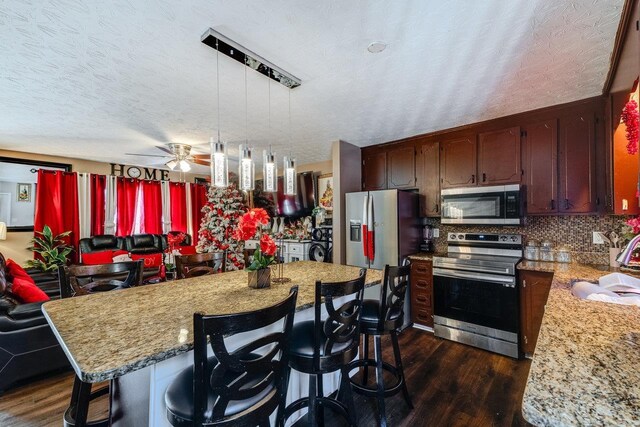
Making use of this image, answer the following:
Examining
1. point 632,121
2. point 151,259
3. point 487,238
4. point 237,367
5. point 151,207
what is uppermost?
point 632,121

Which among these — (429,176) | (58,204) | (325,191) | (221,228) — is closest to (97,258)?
(58,204)

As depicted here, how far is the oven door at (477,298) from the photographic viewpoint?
2723 mm

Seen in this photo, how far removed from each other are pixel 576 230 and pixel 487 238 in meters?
0.82

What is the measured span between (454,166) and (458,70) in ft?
5.13

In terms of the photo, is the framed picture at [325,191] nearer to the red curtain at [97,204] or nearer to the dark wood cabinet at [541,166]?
the dark wood cabinet at [541,166]

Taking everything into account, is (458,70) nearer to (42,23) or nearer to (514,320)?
(514,320)

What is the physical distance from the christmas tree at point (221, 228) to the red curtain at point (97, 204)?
1.87m

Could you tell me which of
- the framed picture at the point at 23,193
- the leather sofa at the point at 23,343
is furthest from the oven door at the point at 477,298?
the framed picture at the point at 23,193

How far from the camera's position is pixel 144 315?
52.8 inches

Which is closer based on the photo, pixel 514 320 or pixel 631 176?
pixel 631 176

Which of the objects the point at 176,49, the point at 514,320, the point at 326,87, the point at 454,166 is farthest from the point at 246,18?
the point at 514,320

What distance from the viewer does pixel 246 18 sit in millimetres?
1559

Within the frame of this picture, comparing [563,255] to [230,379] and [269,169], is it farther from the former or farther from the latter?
[230,379]

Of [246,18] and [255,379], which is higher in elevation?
[246,18]
